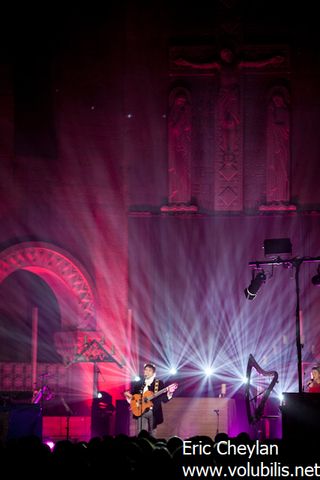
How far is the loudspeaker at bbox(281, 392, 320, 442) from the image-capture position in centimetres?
938

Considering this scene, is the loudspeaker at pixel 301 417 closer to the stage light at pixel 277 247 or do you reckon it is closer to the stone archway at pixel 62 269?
the stage light at pixel 277 247

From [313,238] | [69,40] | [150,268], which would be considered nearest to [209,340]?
[150,268]

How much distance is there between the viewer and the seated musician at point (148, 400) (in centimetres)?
1491

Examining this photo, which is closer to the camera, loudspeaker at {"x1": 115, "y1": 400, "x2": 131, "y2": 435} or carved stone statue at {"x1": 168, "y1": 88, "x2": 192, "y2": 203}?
loudspeaker at {"x1": 115, "y1": 400, "x2": 131, "y2": 435}

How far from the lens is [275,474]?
8.04m

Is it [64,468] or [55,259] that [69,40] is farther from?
[64,468]

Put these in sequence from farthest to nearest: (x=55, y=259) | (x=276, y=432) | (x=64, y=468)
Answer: (x=55, y=259) → (x=276, y=432) → (x=64, y=468)

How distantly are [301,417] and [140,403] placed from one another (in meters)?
5.82

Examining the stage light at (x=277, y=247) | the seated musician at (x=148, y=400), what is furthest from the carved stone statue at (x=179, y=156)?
the stage light at (x=277, y=247)

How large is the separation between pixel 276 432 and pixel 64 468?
891 centimetres

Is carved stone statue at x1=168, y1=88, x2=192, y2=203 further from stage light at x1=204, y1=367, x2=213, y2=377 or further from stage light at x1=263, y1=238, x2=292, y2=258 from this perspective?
stage light at x1=263, y1=238, x2=292, y2=258

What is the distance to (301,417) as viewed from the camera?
956 cm

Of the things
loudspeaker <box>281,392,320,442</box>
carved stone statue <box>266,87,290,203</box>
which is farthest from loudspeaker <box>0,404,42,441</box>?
carved stone statue <box>266,87,290,203</box>

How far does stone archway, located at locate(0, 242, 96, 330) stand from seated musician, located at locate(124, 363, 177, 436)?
3.25 metres
